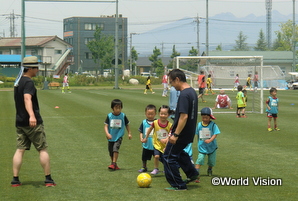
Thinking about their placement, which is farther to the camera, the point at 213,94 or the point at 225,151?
the point at 213,94

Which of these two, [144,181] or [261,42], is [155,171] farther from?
[261,42]

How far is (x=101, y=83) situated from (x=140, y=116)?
4812cm

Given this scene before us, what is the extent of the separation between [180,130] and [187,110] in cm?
30

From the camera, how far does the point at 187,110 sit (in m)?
7.55

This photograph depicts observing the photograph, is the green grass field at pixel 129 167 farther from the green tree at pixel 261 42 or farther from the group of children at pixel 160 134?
the green tree at pixel 261 42

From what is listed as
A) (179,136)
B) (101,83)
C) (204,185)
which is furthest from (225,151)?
(101,83)

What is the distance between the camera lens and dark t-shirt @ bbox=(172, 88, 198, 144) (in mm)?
7555

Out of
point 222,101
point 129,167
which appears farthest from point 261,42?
point 129,167

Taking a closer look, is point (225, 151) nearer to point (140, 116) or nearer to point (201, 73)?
point (140, 116)

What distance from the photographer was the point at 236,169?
386 inches

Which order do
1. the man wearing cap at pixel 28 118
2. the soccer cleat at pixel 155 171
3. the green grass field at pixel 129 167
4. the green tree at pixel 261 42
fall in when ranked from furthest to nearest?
the green tree at pixel 261 42
the soccer cleat at pixel 155 171
the man wearing cap at pixel 28 118
the green grass field at pixel 129 167

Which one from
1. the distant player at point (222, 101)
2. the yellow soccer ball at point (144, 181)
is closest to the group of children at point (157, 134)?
the yellow soccer ball at point (144, 181)

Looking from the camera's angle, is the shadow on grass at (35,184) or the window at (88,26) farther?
the window at (88,26)

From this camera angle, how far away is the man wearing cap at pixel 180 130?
24.8ft
